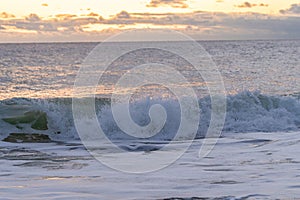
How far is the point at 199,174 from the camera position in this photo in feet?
29.3

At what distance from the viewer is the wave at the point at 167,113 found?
16.4m

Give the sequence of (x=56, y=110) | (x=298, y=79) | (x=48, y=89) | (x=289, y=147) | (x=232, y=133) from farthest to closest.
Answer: (x=298, y=79), (x=48, y=89), (x=56, y=110), (x=232, y=133), (x=289, y=147)

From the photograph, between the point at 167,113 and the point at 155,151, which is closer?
the point at 155,151

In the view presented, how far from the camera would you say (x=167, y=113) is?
18.3m

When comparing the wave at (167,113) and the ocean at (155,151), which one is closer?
the ocean at (155,151)

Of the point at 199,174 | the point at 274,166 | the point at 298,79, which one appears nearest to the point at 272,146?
the point at 274,166

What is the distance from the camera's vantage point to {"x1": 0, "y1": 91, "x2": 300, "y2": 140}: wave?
646 inches

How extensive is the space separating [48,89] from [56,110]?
12.3 meters

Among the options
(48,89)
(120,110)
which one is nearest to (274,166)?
(120,110)

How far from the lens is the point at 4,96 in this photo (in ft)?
89.8

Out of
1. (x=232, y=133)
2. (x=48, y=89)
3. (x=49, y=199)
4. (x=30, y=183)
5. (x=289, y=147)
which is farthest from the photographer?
Answer: (x=48, y=89)

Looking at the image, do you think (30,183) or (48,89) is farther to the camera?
(48,89)

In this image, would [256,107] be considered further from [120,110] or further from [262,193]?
[262,193]

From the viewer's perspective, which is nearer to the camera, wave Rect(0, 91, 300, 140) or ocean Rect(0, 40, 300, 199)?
ocean Rect(0, 40, 300, 199)
